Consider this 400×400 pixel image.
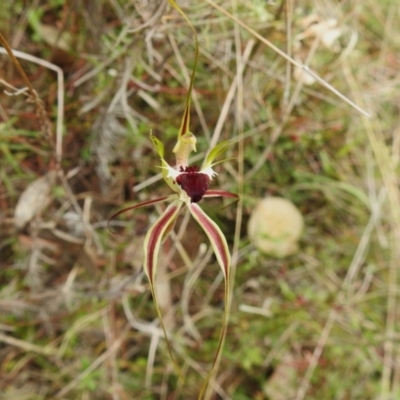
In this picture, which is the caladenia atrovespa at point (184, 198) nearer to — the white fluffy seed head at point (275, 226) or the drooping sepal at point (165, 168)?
the drooping sepal at point (165, 168)

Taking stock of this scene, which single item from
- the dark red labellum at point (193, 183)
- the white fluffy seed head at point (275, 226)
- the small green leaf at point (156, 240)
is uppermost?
the dark red labellum at point (193, 183)

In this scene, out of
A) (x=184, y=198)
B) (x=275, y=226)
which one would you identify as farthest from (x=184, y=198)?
(x=275, y=226)

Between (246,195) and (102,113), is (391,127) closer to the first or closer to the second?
(246,195)

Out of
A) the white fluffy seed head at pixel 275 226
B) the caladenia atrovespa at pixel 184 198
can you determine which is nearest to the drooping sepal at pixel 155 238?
the caladenia atrovespa at pixel 184 198

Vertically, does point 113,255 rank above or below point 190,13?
below

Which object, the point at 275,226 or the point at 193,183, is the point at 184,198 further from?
the point at 275,226

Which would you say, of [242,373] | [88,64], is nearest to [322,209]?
[242,373]

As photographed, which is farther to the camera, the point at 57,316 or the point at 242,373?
the point at 242,373

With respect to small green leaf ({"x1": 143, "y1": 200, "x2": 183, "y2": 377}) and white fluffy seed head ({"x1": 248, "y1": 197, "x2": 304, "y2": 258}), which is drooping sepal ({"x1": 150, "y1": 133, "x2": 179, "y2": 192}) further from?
white fluffy seed head ({"x1": 248, "y1": 197, "x2": 304, "y2": 258})
